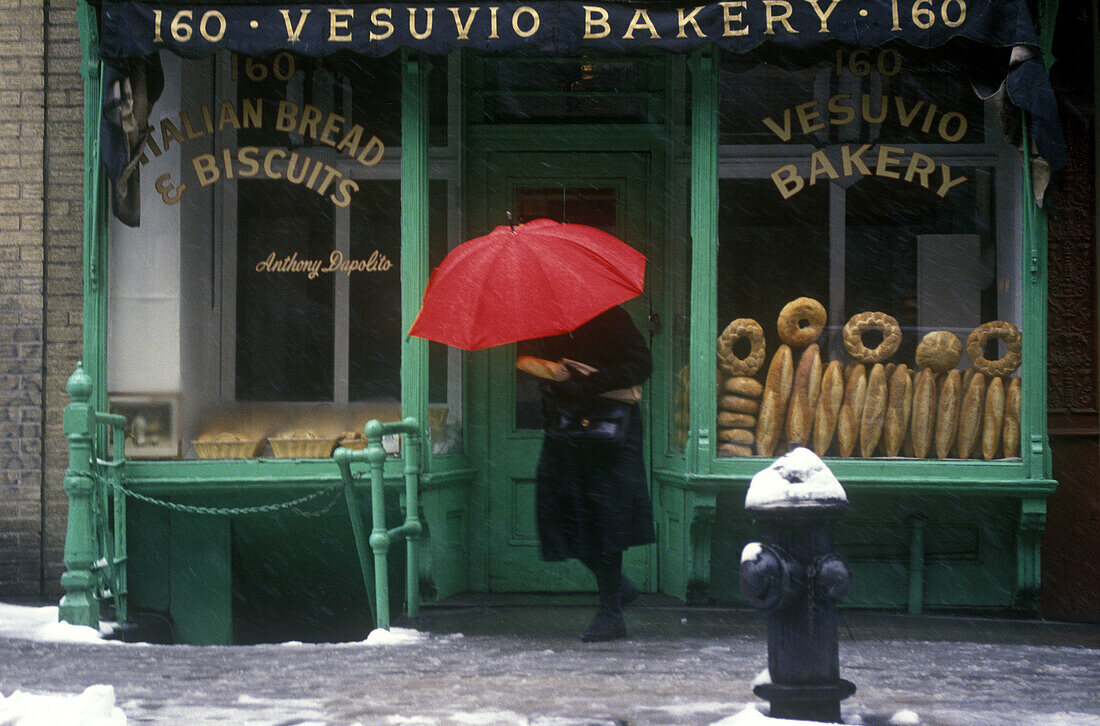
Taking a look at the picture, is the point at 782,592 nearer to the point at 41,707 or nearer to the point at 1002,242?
the point at 41,707

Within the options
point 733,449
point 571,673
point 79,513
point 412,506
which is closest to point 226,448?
point 79,513

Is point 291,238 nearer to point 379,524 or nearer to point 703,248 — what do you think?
point 379,524

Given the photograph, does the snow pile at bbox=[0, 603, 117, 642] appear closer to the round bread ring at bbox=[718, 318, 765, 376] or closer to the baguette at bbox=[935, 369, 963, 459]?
the round bread ring at bbox=[718, 318, 765, 376]

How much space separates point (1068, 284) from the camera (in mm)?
7430

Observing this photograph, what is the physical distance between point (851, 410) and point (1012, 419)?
93 cm

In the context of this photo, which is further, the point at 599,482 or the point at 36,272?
the point at 36,272

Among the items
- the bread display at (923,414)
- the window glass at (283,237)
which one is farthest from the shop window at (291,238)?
the bread display at (923,414)

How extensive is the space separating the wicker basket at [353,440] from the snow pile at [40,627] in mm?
1763

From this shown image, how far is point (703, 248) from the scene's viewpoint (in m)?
7.07

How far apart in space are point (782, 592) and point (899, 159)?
3906mm

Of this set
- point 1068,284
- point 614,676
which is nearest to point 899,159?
point 1068,284

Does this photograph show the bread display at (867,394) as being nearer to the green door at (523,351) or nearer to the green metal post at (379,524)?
the green door at (523,351)

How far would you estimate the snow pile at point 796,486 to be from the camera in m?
4.48

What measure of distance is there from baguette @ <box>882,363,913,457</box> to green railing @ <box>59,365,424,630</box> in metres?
2.84
